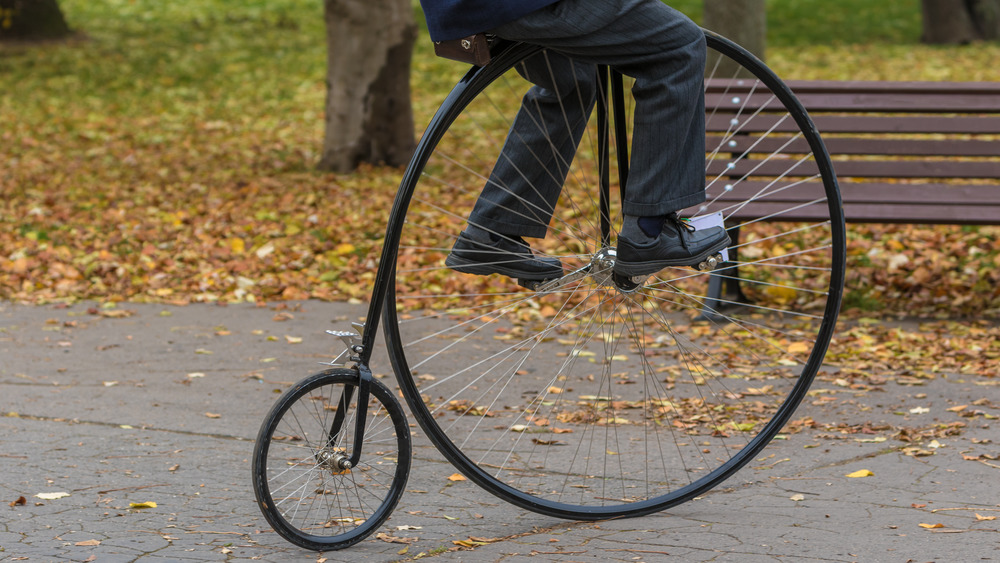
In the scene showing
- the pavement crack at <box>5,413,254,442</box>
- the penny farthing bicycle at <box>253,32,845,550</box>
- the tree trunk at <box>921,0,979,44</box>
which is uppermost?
the tree trunk at <box>921,0,979,44</box>

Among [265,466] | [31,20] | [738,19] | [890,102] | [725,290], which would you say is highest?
[31,20]

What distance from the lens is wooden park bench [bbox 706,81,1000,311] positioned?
5.15m

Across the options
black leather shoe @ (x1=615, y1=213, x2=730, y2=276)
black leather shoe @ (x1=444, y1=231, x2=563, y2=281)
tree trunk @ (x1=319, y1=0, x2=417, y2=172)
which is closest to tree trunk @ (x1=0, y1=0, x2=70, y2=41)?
tree trunk @ (x1=319, y1=0, x2=417, y2=172)

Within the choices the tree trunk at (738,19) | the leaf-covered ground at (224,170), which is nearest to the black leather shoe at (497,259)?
the leaf-covered ground at (224,170)

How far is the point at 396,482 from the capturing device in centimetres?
302

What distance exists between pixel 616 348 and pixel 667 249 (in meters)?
1.89

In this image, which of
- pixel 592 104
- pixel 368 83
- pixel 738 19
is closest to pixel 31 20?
pixel 368 83

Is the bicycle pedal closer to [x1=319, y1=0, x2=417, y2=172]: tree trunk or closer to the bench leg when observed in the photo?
the bench leg

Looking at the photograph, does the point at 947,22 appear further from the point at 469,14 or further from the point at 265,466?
the point at 265,466

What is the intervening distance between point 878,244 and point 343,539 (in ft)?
14.4

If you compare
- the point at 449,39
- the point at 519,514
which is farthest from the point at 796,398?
the point at 449,39

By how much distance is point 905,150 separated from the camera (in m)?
5.54

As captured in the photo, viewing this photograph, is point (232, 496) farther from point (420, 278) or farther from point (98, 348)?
point (420, 278)

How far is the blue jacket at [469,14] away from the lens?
109 inches
